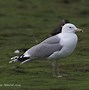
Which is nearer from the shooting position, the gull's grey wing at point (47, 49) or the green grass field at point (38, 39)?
the green grass field at point (38, 39)

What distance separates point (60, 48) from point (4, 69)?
1.70m

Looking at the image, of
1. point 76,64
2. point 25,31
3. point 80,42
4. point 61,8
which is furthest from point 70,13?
point 76,64

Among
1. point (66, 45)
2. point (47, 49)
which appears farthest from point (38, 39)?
→ point (66, 45)

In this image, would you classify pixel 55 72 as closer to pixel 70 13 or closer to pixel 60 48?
pixel 60 48

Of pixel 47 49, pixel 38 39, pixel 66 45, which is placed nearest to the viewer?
Result: pixel 66 45

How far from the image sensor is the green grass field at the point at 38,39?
44.0ft

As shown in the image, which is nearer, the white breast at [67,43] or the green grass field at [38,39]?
the green grass field at [38,39]

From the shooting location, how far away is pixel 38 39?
22672 millimetres

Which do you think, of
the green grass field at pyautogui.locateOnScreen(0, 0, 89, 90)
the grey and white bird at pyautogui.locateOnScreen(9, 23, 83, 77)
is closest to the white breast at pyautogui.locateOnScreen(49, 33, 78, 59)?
the grey and white bird at pyautogui.locateOnScreen(9, 23, 83, 77)

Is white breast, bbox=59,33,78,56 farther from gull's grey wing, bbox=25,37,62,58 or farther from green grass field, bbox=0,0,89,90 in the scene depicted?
green grass field, bbox=0,0,89,90

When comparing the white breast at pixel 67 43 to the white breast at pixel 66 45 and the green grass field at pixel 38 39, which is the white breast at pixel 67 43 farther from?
the green grass field at pixel 38 39

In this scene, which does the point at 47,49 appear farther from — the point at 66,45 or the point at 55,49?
the point at 66,45

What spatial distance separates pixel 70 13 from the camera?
1347 inches

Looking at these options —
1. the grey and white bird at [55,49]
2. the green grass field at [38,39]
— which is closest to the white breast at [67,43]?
the grey and white bird at [55,49]
